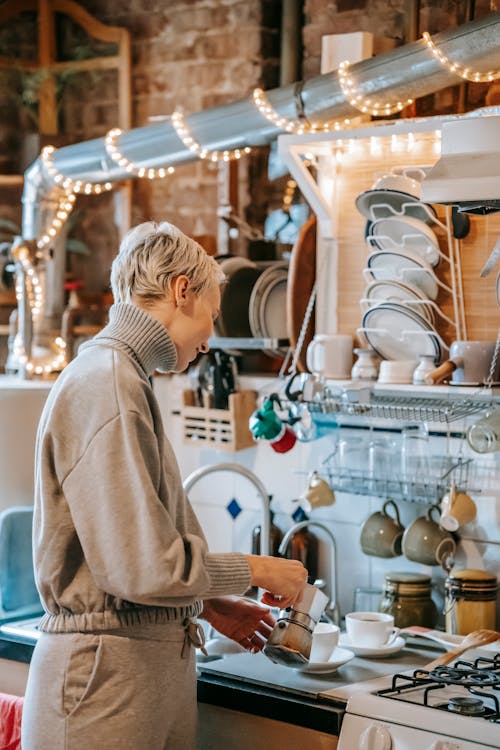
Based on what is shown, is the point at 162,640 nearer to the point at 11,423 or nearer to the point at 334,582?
the point at 334,582

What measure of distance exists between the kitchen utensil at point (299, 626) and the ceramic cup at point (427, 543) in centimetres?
72

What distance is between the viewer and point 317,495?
10.3ft

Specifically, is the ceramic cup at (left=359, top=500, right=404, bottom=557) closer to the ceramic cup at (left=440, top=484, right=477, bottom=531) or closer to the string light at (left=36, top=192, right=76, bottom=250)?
the ceramic cup at (left=440, top=484, right=477, bottom=531)

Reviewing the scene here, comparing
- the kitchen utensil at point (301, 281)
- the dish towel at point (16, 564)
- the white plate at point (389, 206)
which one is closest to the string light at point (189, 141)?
the kitchen utensil at point (301, 281)

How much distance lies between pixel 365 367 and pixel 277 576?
1.01 meters

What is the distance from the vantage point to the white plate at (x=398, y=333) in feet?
9.72

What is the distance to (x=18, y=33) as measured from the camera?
4629mm

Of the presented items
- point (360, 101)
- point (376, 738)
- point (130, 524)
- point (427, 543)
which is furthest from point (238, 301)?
point (130, 524)

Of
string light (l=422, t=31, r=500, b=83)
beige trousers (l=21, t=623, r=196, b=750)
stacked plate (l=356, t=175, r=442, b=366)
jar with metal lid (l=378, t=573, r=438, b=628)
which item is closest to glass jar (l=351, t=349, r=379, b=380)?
stacked plate (l=356, t=175, r=442, b=366)

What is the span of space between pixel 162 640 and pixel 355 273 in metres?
1.44

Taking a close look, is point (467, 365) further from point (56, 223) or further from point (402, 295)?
point (56, 223)

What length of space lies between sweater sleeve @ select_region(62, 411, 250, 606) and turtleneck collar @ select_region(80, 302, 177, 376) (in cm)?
15

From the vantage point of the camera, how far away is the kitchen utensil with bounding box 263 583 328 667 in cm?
227

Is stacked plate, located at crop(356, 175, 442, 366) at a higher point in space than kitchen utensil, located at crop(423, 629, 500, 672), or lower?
higher
